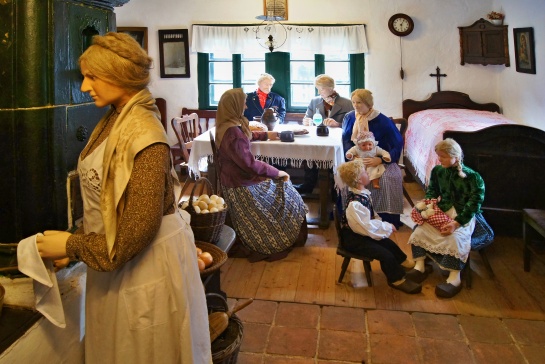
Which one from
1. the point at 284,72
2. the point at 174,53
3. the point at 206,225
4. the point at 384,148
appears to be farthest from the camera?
the point at 174,53

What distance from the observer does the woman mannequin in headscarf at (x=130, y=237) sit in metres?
1.54

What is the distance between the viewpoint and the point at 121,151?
1565mm

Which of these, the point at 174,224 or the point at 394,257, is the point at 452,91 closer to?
the point at 394,257

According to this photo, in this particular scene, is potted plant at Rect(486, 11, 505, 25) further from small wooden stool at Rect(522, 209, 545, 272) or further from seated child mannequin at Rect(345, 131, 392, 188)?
small wooden stool at Rect(522, 209, 545, 272)

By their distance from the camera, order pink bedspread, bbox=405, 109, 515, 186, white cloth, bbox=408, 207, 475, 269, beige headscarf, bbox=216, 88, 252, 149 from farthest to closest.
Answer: pink bedspread, bbox=405, 109, 515, 186 < beige headscarf, bbox=216, 88, 252, 149 < white cloth, bbox=408, 207, 475, 269

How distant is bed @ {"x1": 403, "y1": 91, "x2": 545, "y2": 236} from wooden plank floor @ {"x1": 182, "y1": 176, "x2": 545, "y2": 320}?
26cm

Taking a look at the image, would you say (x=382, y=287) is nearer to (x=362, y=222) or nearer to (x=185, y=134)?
(x=362, y=222)

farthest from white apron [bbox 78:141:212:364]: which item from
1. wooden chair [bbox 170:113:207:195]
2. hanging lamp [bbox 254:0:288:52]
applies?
hanging lamp [bbox 254:0:288:52]

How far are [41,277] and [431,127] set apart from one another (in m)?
5.05

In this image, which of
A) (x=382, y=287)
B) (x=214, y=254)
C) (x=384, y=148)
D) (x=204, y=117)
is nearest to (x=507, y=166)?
(x=384, y=148)

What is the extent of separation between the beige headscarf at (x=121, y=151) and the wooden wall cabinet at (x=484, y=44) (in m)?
5.92

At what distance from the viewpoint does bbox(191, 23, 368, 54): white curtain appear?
7059 millimetres

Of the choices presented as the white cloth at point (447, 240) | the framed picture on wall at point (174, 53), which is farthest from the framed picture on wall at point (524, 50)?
the framed picture on wall at point (174, 53)

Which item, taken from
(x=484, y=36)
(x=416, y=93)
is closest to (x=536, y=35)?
(x=484, y=36)
